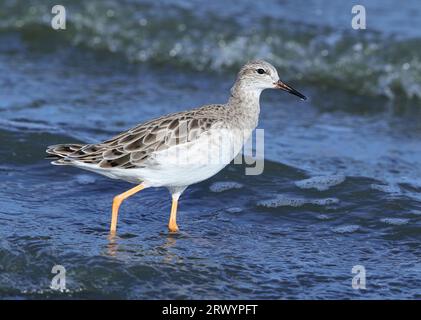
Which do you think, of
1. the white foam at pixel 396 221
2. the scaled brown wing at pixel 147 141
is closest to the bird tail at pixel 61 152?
the scaled brown wing at pixel 147 141

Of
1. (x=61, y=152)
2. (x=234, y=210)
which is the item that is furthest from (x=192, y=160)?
(x=234, y=210)

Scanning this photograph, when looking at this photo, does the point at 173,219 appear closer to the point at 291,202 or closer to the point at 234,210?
the point at 234,210

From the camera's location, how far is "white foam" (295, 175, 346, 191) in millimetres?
10281

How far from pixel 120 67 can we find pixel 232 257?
8040 millimetres

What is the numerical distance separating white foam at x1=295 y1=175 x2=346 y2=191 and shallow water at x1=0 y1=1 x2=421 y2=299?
0.03 metres

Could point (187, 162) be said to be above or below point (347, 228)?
above

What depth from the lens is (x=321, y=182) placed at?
410 inches

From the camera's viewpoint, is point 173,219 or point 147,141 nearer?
point 147,141

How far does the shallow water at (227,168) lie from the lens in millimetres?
7941

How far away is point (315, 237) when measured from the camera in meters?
9.03

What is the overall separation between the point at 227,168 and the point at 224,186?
1.71 ft

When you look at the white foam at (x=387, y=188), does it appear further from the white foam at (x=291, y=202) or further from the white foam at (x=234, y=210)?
the white foam at (x=234, y=210)

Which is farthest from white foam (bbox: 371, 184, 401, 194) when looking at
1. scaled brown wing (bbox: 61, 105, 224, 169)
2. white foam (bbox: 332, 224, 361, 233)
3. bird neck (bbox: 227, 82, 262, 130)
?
scaled brown wing (bbox: 61, 105, 224, 169)
